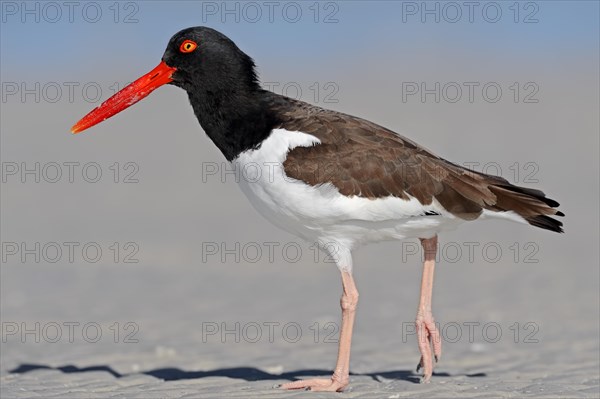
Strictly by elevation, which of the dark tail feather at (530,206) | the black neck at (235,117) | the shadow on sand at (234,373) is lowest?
the shadow on sand at (234,373)

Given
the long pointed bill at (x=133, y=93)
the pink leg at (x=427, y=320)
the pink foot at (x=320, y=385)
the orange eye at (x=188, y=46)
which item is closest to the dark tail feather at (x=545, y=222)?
the pink leg at (x=427, y=320)

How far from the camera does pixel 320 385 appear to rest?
7.96 meters

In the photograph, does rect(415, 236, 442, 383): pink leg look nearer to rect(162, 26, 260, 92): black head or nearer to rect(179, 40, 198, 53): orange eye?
rect(162, 26, 260, 92): black head

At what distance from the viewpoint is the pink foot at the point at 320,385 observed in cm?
793

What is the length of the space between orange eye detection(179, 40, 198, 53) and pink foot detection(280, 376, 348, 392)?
2.94m

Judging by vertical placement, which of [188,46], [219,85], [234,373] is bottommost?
[234,373]

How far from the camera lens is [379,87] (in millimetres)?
54594

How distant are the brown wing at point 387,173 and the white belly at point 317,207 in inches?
2.4

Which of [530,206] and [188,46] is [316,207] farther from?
[188,46]

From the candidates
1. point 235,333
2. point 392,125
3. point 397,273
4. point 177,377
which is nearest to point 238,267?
point 397,273

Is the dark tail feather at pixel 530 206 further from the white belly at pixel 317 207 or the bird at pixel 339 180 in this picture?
the white belly at pixel 317 207

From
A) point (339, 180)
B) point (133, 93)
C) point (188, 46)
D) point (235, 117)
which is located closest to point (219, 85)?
point (235, 117)

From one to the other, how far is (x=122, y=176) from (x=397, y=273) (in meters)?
13.4

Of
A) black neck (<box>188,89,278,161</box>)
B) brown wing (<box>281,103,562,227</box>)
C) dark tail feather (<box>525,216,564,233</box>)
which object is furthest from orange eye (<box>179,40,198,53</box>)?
dark tail feather (<box>525,216,564,233</box>)
